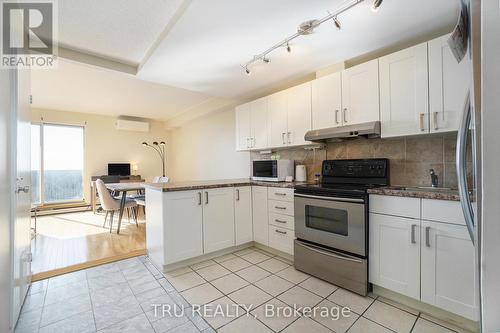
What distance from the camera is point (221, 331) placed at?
1.52m

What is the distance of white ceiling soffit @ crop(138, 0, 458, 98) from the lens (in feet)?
5.53

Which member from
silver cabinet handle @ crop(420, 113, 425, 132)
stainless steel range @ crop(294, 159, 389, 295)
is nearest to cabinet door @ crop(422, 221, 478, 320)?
stainless steel range @ crop(294, 159, 389, 295)

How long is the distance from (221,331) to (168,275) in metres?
1.03

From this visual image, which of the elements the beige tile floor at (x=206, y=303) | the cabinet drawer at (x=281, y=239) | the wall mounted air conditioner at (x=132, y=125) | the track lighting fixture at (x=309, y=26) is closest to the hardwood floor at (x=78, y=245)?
the beige tile floor at (x=206, y=303)

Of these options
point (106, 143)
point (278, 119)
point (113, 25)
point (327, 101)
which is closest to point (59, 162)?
point (106, 143)

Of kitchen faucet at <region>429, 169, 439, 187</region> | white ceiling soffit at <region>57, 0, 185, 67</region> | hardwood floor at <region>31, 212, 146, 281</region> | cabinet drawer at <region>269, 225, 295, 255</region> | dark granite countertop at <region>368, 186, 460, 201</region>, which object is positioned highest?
white ceiling soffit at <region>57, 0, 185, 67</region>

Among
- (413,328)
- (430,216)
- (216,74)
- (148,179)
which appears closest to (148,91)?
(216,74)

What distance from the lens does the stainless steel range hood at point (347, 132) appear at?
2072 mm

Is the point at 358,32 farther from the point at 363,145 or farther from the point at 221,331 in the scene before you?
the point at 221,331

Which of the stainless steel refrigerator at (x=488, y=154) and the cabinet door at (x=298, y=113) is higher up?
the cabinet door at (x=298, y=113)

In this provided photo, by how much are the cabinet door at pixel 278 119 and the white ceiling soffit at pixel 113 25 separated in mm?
1579

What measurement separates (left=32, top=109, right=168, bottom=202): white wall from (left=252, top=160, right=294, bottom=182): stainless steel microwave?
16.0 ft

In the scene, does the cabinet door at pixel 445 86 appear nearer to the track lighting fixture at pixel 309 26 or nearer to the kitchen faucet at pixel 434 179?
the kitchen faucet at pixel 434 179

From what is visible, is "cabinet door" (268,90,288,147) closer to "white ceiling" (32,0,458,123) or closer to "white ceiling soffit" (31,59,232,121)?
"white ceiling" (32,0,458,123)
